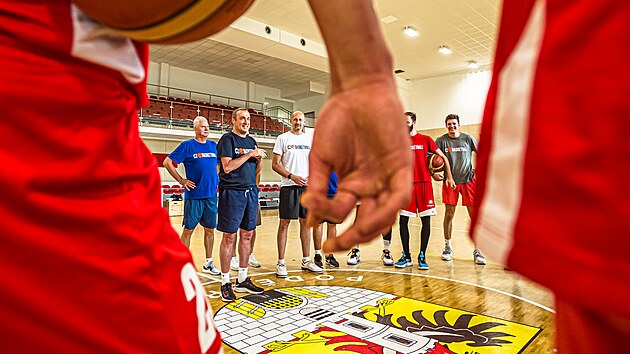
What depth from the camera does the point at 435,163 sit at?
5.14m

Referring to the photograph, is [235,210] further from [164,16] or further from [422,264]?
[164,16]

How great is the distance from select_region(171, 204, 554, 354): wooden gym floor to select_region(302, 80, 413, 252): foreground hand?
1502 millimetres

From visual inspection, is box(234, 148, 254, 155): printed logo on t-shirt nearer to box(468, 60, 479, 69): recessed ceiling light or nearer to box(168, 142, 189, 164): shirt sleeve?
box(168, 142, 189, 164): shirt sleeve

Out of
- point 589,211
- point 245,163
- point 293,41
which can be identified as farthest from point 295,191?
point 293,41

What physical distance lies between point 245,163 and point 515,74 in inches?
147

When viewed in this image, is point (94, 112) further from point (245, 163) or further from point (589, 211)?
point (245, 163)

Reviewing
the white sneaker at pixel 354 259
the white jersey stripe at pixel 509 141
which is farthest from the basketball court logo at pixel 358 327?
the white jersey stripe at pixel 509 141

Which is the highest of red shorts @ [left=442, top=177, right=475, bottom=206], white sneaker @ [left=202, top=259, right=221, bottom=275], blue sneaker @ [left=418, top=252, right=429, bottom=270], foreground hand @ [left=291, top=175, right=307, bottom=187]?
foreground hand @ [left=291, top=175, right=307, bottom=187]

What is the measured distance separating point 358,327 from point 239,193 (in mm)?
1798

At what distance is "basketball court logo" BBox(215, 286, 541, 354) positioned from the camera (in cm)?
238

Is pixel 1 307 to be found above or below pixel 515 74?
below

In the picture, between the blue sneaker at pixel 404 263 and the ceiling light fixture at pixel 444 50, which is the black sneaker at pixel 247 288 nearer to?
the blue sneaker at pixel 404 263

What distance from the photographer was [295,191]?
4.57m

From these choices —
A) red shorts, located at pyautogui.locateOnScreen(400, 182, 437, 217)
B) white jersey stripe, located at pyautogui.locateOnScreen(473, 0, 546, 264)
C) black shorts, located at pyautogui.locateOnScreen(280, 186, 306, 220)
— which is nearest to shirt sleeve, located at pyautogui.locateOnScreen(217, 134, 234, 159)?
black shorts, located at pyautogui.locateOnScreen(280, 186, 306, 220)
